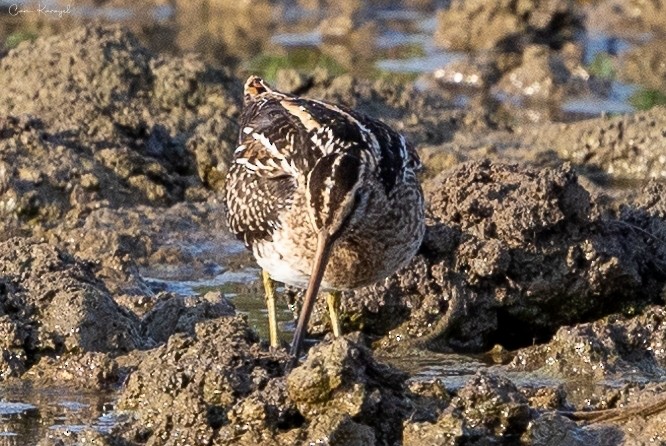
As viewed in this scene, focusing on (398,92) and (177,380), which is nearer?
(177,380)

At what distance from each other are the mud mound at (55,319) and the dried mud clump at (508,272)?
136 cm

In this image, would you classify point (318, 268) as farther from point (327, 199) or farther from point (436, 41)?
point (436, 41)

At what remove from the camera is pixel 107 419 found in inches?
254

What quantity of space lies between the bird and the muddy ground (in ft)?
1.76

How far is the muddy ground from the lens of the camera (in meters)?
5.81

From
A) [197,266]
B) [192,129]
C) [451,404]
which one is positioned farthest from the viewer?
[192,129]

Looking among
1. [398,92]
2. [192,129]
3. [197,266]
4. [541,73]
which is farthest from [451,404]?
[541,73]

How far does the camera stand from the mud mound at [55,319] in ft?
23.5

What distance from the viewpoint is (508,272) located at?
26.8 ft

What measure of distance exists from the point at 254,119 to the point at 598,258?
194 cm

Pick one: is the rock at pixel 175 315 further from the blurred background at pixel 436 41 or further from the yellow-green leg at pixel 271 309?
the blurred background at pixel 436 41

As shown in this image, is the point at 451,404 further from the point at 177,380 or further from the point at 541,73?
the point at 541,73
